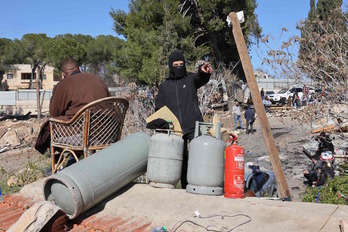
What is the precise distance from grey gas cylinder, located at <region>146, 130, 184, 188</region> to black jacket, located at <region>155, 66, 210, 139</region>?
442 mm

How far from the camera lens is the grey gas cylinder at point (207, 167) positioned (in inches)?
150

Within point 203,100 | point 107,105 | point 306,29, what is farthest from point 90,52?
point 107,105

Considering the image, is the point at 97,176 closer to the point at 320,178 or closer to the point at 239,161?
the point at 239,161

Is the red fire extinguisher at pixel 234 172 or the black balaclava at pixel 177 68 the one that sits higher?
the black balaclava at pixel 177 68

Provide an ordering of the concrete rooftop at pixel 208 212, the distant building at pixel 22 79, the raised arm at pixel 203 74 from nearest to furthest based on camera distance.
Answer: the concrete rooftop at pixel 208 212 < the raised arm at pixel 203 74 < the distant building at pixel 22 79

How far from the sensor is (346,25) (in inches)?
342

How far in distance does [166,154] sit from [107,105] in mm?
1080

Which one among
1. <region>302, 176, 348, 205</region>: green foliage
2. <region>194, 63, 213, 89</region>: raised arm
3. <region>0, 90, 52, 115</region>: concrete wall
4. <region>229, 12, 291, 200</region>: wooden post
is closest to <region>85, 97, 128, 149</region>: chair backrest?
<region>194, 63, 213, 89</region>: raised arm

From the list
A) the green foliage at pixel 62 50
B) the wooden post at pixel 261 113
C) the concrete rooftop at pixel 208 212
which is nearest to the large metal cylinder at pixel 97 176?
the concrete rooftop at pixel 208 212

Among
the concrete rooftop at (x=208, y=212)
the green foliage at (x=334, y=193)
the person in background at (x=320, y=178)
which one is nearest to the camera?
the concrete rooftop at (x=208, y=212)

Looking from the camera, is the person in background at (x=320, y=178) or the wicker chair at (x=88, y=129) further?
the person in background at (x=320, y=178)

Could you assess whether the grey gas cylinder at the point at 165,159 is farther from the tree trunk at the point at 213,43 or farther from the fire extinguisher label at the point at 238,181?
the tree trunk at the point at 213,43

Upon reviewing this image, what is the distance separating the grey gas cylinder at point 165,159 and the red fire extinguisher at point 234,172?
1.80 feet

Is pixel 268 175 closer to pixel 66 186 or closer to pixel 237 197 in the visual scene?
pixel 237 197
